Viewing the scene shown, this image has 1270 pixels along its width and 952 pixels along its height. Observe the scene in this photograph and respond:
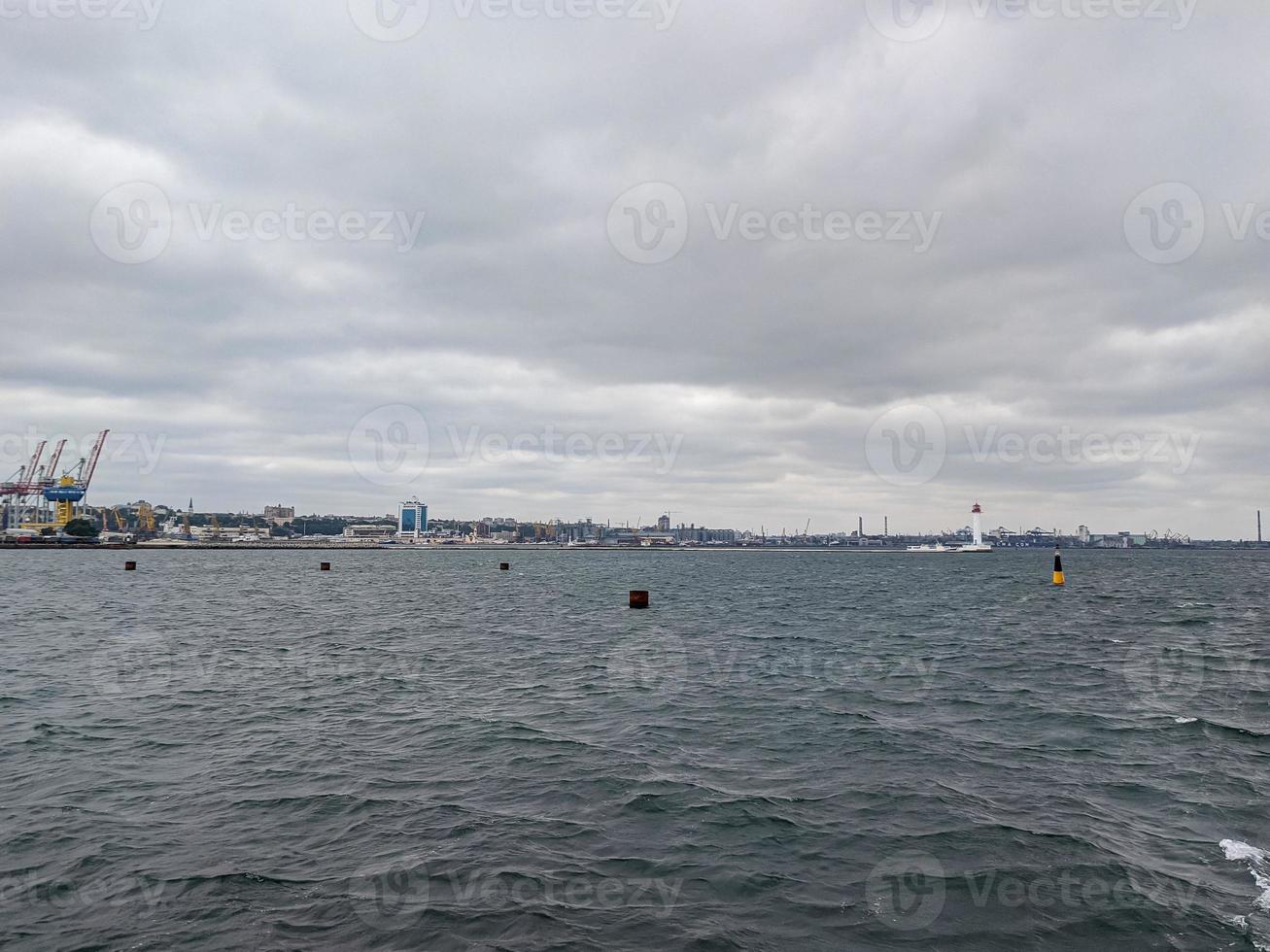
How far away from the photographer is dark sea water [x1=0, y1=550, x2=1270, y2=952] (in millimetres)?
8906

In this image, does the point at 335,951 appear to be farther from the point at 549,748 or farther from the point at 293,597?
the point at 293,597

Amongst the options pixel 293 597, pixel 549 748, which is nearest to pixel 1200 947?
pixel 549 748

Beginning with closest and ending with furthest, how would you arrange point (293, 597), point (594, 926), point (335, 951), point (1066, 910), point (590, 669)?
point (335, 951), point (594, 926), point (1066, 910), point (590, 669), point (293, 597)

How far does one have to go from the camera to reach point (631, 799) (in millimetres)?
13086

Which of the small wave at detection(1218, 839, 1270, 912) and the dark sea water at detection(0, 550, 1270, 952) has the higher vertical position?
the small wave at detection(1218, 839, 1270, 912)

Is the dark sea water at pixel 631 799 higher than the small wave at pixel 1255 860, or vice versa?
the small wave at pixel 1255 860

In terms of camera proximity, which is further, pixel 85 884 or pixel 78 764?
pixel 78 764

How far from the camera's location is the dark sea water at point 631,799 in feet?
29.2

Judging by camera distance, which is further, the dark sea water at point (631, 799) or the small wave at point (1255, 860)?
the small wave at point (1255, 860)

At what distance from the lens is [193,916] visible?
28.8 feet

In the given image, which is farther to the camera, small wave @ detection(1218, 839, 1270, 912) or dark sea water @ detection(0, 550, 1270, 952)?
small wave @ detection(1218, 839, 1270, 912)

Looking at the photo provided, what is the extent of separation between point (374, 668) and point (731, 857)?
1904cm

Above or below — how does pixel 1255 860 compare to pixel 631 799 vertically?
above

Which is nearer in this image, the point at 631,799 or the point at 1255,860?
the point at 1255,860
